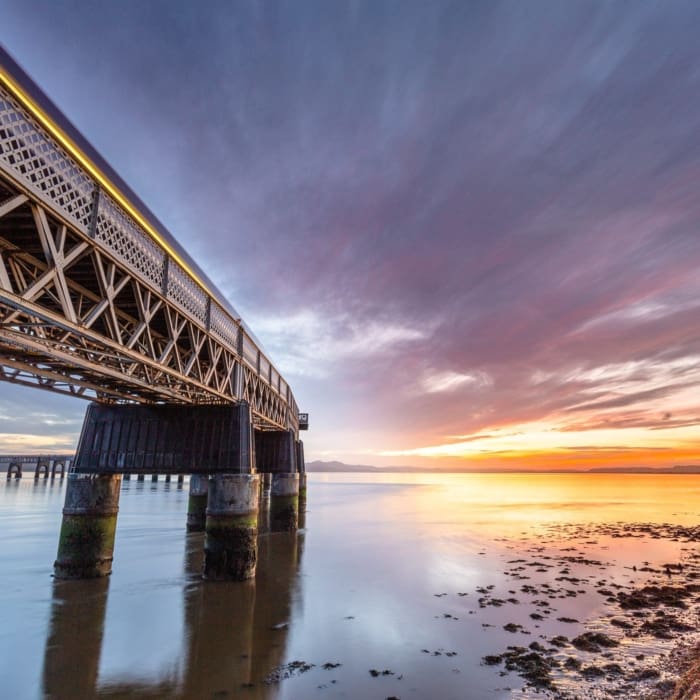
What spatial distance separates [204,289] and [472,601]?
651 inches

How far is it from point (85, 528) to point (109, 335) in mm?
9665

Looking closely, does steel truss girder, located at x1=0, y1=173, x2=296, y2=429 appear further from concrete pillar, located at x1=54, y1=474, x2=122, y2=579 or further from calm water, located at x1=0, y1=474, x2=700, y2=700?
calm water, located at x1=0, y1=474, x2=700, y2=700

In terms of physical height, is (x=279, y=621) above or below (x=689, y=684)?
below

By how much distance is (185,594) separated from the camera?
17250mm

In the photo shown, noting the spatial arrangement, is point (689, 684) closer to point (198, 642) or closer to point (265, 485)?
point (198, 642)

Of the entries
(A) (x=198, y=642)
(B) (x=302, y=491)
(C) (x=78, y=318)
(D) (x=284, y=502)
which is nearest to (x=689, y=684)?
(A) (x=198, y=642)

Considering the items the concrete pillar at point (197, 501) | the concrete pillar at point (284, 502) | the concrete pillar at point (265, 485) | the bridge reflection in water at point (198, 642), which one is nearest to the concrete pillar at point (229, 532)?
the bridge reflection in water at point (198, 642)

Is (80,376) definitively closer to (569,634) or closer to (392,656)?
(392,656)

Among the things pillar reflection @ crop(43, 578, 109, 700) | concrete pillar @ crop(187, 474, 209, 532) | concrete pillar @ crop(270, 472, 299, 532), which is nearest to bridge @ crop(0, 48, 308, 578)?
pillar reflection @ crop(43, 578, 109, 700)

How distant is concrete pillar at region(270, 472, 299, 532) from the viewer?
34438 millimetres

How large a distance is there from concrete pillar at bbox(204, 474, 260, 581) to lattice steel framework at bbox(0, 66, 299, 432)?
165 inches

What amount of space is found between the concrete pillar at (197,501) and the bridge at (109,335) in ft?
38.6

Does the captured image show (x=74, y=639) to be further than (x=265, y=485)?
No

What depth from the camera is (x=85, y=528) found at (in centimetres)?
1805
